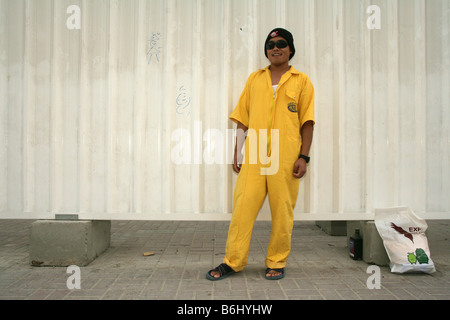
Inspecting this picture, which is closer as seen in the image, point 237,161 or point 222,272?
point 222,272

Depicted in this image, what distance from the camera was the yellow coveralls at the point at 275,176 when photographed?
3.00 m

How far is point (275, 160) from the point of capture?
3.01m

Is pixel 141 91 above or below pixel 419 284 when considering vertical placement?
above

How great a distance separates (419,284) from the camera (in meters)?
2.93

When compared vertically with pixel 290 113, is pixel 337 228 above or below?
below

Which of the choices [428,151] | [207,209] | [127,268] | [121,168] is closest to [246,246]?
[207,209]

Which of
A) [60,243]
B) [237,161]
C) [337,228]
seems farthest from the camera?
[337,228]

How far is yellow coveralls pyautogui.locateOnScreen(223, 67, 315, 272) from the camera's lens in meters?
3.00

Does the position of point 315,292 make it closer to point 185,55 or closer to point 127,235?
point 185,55

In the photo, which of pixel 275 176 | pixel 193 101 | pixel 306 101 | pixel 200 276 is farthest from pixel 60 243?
pixel 306 101

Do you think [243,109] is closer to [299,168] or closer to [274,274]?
[299,168]

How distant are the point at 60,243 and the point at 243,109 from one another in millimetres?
2290

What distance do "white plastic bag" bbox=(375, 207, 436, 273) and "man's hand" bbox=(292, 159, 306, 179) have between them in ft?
3.52

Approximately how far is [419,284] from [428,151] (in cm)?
140
